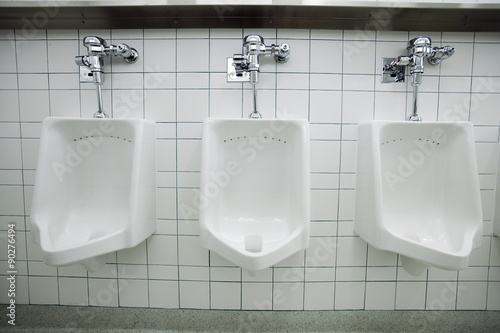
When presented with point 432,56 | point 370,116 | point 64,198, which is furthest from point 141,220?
point 432,56

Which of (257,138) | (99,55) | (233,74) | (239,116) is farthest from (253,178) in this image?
(99,55)

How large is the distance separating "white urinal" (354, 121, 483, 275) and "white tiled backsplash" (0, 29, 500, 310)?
130 millimetres

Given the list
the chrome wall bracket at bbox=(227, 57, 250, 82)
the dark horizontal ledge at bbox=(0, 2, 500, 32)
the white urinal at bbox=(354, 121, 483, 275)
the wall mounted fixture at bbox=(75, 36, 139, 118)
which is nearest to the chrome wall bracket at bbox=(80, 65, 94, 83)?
the wall mounted fixture at bbox=(75, 36, 139, 118)

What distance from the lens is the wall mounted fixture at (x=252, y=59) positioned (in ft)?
3.02

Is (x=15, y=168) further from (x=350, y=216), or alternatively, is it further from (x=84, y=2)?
(x=350, y=216)

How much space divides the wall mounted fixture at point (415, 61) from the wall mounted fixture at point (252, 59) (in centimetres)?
46

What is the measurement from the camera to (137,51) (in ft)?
3.53

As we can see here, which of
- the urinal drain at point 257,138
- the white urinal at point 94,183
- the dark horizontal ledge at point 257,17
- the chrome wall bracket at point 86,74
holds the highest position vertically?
the dark horizontal ledge at point 257,17

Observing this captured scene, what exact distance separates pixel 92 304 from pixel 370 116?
5.14ft

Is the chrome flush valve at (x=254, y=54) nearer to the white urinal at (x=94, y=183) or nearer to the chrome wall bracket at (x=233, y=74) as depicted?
the chrome wall bracket at (x=233, y=74)

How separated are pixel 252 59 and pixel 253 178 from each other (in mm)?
479

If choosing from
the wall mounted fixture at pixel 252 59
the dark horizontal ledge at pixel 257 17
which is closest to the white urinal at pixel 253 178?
the wall mounted fixture at pixel 252 59

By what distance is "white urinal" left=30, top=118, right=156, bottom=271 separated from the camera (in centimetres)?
90

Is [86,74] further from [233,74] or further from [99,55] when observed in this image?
[233,74]
